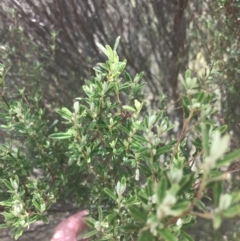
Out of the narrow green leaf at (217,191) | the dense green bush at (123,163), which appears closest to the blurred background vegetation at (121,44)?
the dense green bush at (123,163)

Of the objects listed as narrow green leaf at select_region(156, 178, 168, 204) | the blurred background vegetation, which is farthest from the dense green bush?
the blurred background vegetation

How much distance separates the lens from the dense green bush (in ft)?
2.49

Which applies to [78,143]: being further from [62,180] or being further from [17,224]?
[62,180]

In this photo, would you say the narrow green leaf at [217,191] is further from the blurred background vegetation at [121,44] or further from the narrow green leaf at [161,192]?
Result: the blurred background vegetation at [121,44]

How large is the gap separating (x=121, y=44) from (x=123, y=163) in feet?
4.95

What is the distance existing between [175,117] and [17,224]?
182 cm

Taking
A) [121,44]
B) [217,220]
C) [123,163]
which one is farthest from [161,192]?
[121,44]

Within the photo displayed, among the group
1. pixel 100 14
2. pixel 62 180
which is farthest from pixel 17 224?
pixel 100 14

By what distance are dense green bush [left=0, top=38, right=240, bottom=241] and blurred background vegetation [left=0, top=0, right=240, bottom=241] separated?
1.79ft

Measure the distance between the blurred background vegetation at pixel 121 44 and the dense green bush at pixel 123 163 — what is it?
55 centimetres

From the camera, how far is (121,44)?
277 cm

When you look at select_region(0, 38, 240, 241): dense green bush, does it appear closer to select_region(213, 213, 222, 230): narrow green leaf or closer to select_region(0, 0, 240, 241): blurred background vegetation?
select_region(213, 213, 222, 230): narrow green leaf

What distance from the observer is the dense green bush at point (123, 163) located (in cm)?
76

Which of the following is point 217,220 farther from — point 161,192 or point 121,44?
point 121,44
